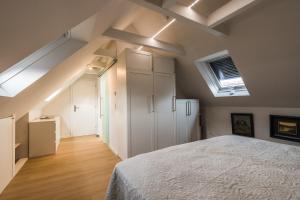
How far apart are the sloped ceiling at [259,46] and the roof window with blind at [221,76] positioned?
124mm

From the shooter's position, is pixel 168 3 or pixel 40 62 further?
pixel 40 62

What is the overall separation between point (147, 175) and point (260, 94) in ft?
8.60

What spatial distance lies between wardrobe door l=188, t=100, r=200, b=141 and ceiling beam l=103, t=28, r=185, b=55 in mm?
1337

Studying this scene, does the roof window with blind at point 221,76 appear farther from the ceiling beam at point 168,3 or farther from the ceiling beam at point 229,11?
the ceiling beam at point 168,3

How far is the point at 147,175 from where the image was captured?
3.24 ft

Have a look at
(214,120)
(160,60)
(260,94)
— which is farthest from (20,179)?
(260,94)

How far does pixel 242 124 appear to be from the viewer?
10.1 feet

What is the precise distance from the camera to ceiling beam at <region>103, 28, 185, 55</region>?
208 centimetres

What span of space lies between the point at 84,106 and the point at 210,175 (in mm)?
5243

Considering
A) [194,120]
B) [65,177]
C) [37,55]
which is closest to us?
[37,55]

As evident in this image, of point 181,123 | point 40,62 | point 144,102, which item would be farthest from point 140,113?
point 40,62

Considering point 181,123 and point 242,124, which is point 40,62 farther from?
point 242,124

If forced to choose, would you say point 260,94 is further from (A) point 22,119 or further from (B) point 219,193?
(A) point 22,119

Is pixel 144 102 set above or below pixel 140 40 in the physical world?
below
